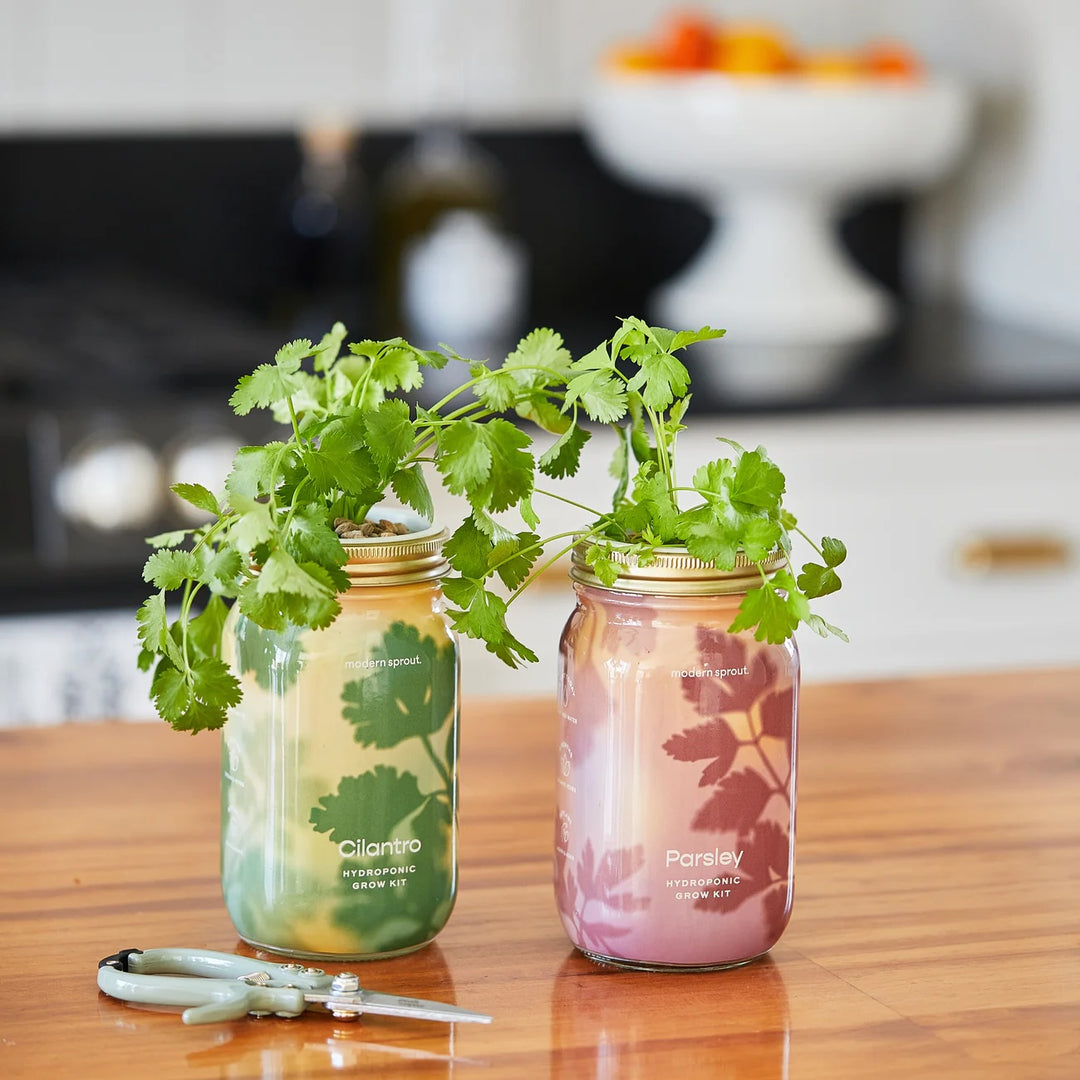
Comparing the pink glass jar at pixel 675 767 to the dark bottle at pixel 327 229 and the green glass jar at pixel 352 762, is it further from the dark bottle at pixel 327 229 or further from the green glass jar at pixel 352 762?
the dark bottle at pixel 327 229

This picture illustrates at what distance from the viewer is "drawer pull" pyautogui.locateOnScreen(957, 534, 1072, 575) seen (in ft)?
7.10

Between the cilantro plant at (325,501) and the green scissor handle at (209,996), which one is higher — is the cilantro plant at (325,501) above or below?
above

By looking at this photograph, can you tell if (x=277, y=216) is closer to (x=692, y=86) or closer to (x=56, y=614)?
(x=692, y=86)

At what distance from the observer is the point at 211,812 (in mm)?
950

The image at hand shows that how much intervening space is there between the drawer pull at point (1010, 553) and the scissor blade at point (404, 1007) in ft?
5.21

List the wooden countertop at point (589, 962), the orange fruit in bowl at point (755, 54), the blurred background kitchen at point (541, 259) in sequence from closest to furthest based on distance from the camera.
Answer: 1. the wooden countertop at point (589, 962)
2. the blurred background kitchen at point (541, 259)
3. the orange fruit in bowl at point (755, 54)

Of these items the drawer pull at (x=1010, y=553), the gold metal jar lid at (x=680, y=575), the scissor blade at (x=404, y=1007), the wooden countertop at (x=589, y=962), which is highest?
the gold metal jar lid at (x=680, y=575)

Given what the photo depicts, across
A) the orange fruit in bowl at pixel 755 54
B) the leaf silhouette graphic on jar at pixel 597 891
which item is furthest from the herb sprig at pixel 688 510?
the orange fruit in bowl at pixel 755 54

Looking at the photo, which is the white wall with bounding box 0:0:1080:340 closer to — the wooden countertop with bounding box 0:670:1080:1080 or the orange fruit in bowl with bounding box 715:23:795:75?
the orange fruit in bowl with bounding box 715:23:795:75

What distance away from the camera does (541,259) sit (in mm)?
2861

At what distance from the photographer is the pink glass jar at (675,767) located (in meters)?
0.71

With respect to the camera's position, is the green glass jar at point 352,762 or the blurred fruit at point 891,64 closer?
the green glass jar at point 352,762

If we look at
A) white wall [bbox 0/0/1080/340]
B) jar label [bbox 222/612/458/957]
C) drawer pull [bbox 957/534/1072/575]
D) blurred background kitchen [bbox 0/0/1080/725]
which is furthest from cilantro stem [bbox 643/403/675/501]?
white wall [bbox 0/0/1080/340]

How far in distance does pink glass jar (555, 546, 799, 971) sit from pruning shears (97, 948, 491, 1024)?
3.3 inches
